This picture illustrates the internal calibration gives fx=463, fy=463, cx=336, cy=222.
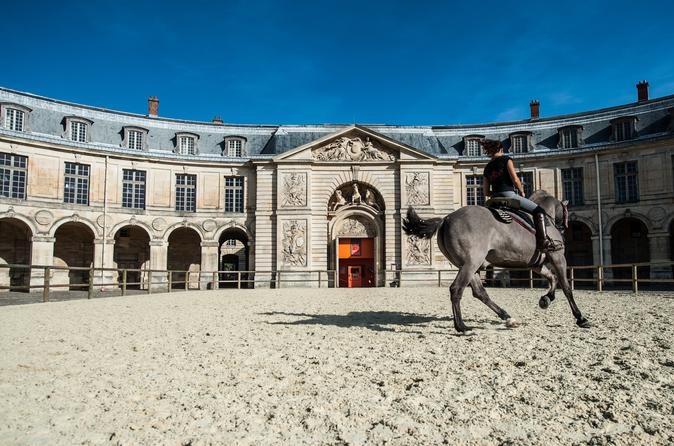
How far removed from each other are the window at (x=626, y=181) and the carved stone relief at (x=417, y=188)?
10397 mm

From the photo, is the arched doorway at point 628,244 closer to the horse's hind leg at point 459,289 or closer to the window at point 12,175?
the horse's hind leg at point 459,289

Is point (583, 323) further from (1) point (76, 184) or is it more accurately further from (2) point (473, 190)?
(1) point (76, 184)

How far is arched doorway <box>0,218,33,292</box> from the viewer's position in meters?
24.0

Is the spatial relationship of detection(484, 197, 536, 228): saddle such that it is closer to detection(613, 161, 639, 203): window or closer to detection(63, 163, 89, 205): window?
detection(613, 161, 639, 203): window

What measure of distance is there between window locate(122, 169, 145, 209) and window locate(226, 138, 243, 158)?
5419 mm

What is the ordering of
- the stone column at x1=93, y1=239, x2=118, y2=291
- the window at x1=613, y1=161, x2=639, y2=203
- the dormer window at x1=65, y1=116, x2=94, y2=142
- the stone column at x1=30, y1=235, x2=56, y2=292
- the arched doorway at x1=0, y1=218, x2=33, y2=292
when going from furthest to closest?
the dormer window at x1=65, y1=116, x2=94, y2=142, the window at x1=613, y1=161, x2=639, y2=203, the stone column at x1=93, y1=239, x2=118, y2=291, the arched doorway at x1=0, y1=218, x2=33, y2=292, the stone column at x1=30, y1=235, x2=56, y2=292

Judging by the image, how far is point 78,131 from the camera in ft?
85.1

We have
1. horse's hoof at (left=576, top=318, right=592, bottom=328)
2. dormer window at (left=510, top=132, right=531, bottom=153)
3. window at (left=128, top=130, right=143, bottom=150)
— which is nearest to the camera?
horse's hoof at (left=576, top=318, right=592, bottom=328)

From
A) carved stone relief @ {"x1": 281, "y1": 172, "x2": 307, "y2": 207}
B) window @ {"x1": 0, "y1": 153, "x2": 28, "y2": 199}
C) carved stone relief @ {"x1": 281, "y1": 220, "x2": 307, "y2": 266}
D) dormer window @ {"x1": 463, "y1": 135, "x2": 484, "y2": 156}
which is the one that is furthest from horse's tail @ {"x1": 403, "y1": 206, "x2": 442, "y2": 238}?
dormer window @ {"x1": 463, "y1": 135, "x2": 484, "y2": 156}

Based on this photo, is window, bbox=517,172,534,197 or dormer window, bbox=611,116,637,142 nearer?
dormer window, bbox=611,116,637,142

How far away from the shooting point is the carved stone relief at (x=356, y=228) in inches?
1103

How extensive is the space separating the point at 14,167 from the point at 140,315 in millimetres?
19550

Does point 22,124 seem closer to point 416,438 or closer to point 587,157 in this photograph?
point 416,438

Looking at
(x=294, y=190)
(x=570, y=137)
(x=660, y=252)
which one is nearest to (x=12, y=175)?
(x=294, y=190)
